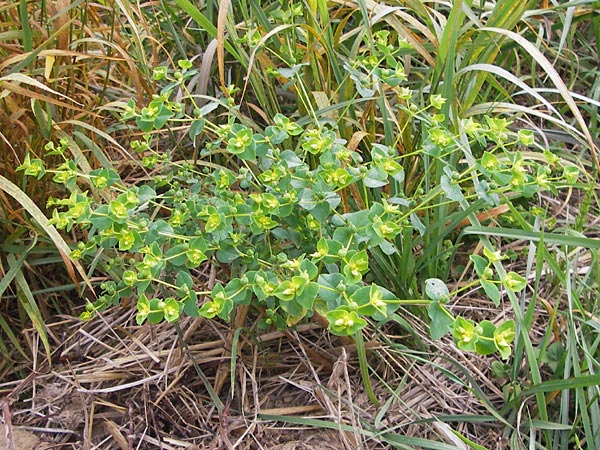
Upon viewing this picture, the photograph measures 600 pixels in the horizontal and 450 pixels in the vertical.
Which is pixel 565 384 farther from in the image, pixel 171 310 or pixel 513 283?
pixel 171 310

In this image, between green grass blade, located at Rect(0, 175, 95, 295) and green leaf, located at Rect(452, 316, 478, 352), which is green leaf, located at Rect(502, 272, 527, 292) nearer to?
green leaf, located at Rect(452, 316, 478, 352)

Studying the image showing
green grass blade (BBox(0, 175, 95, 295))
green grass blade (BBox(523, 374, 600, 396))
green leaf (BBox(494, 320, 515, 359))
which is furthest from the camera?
green grass blade (BBox(0, 175, 95, 295))

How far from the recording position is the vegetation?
45.0 inches

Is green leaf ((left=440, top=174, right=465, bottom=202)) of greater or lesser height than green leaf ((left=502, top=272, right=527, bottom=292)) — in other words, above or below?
above

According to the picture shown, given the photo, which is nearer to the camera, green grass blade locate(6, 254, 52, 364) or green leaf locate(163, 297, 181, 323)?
green leaf locate(163, 297, 181, 323)

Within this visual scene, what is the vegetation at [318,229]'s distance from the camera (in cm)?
114

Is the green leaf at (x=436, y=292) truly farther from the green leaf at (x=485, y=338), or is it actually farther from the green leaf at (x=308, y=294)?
the green leaf at (x=308, y=294)

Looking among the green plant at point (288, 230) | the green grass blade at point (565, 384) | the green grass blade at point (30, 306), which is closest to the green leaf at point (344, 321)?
the green plant at point (288, 230)

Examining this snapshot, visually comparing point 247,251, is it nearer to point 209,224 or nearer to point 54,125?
point 209,224

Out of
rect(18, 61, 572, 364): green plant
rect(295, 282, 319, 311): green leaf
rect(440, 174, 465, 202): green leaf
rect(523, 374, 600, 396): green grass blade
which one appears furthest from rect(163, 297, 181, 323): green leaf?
rect(523, 374, 600, 396): green grass blade

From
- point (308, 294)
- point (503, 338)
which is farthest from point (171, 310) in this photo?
point (503, 338)

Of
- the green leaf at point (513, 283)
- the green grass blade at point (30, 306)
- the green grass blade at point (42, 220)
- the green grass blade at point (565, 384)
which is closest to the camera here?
the green leaf at point (513, 283)

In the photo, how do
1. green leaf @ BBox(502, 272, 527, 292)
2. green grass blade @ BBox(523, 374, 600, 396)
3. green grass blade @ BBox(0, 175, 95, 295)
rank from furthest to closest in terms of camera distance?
1. green grass blade @ BBox(0, 175, 95, 295)
2. green grass blade @ BBox(523, 374, 600, 396)
3. green leaf @ BBox(502, 272, 527, 292)

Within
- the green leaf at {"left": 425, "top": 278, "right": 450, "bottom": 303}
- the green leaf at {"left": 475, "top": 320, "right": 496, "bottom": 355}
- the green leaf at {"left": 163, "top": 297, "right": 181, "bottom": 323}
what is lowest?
the green leaf at {"left": 475, "top": 320, "right": 496, "bottom": 355}
